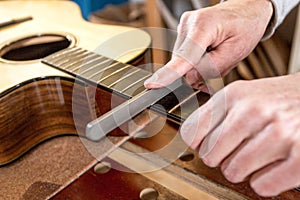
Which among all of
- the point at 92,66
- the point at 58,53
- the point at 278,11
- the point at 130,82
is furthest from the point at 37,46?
the point at 278,11

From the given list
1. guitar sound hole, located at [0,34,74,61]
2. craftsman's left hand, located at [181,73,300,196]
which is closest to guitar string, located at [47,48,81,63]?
guitar sound hole, located at [0,34,74,61]

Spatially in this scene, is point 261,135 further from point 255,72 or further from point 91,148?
point 255,72

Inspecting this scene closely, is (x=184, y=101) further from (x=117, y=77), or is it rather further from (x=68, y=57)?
(x=68, y=57)

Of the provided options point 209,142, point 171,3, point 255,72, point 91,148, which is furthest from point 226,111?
point 171,3

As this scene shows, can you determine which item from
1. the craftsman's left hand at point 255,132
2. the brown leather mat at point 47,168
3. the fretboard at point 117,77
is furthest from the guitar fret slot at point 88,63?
the craftsman's left hand at point 255,132

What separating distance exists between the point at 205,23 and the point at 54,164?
0.32 meters

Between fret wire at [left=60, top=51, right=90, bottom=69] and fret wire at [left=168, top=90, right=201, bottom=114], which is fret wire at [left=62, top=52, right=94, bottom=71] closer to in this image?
fret wire at [left=60, top=51, right=90, bottom=69]

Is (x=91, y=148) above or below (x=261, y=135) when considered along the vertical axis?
below

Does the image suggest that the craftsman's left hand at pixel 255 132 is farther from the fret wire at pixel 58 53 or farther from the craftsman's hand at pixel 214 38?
the fret wire at pixel 58 53

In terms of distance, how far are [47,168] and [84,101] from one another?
0.40ft

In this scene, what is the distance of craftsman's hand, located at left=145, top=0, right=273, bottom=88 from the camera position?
51 centimetres

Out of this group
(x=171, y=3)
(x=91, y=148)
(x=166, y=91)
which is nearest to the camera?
(x=166, y=91)

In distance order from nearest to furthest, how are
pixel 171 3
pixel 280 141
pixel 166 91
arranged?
pixel 280 141 < pixel 166 91 < pixel 171 3

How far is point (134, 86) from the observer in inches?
21.1
